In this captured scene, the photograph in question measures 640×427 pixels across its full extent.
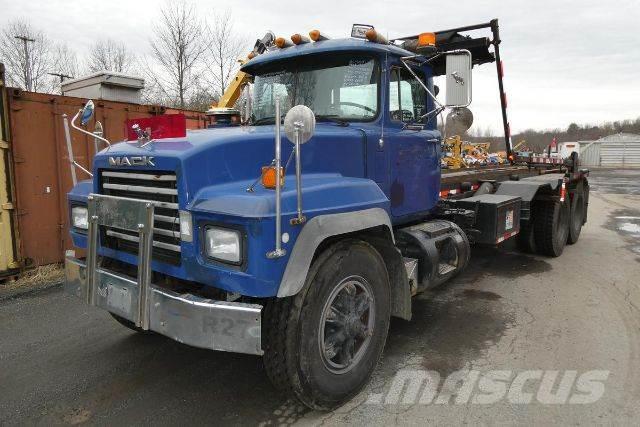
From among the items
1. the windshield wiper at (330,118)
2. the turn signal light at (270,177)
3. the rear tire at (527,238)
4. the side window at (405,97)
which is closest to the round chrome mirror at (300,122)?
the turn signal light at (270,177)

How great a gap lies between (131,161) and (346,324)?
1716 mm

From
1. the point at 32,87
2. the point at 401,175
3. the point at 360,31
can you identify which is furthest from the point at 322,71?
the point at 32,87

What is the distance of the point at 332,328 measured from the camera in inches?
121

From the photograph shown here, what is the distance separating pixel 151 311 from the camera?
273 cm

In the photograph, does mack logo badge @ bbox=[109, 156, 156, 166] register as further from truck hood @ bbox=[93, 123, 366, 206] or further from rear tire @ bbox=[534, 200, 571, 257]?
rear tire @ bbox=[534, 200, 571, 257]

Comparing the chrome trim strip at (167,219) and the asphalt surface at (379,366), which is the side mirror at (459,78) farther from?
the chrome trim strip at (167,219)

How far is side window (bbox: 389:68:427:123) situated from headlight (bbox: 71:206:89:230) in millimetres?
2557

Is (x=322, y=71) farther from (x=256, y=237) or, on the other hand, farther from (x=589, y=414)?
(x=589, y=414)

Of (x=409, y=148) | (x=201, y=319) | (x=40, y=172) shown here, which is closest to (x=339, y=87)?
(x=409, y=148)

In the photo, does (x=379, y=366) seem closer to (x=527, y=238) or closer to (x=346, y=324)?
(x=346, y=324)

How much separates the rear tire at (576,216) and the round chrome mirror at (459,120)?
489cm

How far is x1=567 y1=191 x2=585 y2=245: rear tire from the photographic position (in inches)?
321

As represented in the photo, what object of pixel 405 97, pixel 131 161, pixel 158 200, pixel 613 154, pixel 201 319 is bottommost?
pixel 201 319

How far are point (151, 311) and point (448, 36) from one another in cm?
481
